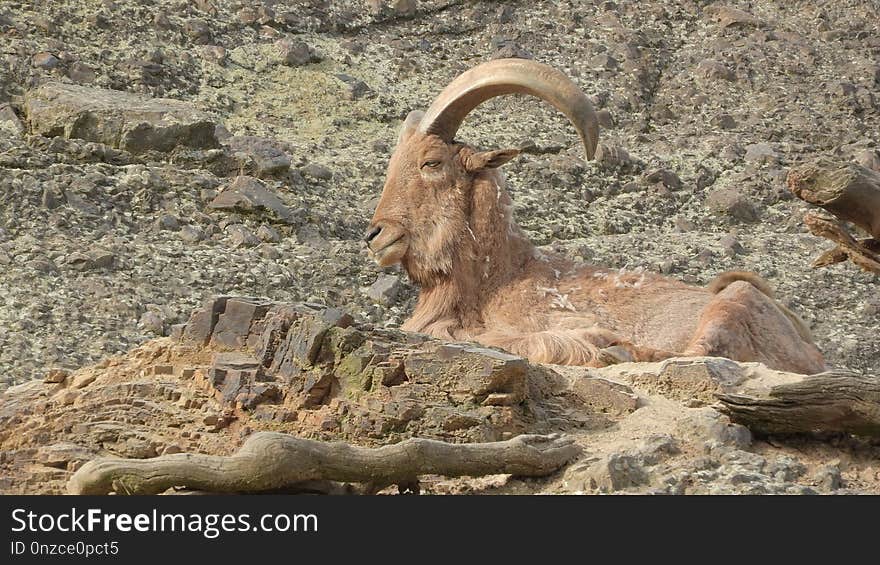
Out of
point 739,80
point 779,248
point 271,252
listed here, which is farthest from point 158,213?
point 739,80

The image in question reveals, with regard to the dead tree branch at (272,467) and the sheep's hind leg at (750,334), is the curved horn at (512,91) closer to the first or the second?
the sheep's hind leg at (750,334)

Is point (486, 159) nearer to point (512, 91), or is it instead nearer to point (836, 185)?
point (512, 91)

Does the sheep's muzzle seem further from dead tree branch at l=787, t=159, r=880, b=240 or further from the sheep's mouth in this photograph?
dead tree branch at l=787, t=159, r=880, b=240

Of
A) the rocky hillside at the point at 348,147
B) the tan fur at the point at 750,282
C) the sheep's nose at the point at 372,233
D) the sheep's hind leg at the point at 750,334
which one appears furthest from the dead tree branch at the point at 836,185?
the sheep's nose at the point at 372,233

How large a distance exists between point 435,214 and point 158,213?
3264 mm

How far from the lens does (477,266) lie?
1086 cm

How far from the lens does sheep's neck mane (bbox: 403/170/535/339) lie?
10742mm

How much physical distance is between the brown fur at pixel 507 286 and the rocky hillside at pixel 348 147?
0.81 meters

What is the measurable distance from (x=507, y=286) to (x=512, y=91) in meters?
1.24

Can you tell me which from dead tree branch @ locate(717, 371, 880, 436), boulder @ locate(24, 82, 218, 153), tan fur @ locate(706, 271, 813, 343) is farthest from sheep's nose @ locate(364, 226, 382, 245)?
dead tree branch @ locate(717, 371, 880, 436)

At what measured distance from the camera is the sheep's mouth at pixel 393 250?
426 inches

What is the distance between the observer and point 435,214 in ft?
35.5

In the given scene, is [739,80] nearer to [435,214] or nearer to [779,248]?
[779,248]

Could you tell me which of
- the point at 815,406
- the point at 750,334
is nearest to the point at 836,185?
the point at 815,406
